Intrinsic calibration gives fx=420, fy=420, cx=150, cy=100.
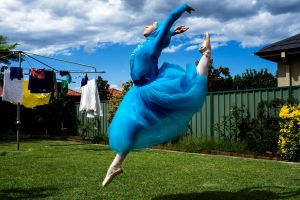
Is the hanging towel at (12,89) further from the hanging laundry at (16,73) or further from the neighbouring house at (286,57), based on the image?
the neighbouring house at (286,57)

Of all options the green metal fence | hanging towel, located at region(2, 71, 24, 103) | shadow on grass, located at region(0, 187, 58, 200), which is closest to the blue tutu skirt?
shadow on grass, located at region(0, 187, 58, 200)

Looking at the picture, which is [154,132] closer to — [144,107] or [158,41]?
[144,107]

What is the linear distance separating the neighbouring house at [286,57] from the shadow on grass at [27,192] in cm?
895

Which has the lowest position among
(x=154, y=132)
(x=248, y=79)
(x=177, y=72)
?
(x=154, y=132)

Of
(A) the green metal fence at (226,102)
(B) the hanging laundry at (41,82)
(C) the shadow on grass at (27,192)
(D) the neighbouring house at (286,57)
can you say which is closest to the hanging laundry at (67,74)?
(B) the hanging laundry at (41,82)

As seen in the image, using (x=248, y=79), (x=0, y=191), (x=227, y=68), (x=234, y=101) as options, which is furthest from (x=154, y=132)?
(x=248, y=79)

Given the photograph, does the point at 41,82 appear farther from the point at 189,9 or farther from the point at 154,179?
the point at 189,9

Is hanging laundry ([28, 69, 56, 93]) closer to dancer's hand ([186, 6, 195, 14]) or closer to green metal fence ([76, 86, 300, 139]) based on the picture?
green metal fence ([76, 86, 300, 139])

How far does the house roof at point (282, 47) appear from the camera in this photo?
12.2 m

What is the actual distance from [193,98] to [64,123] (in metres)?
15.9

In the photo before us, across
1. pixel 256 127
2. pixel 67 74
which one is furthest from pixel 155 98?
pixel 67 74

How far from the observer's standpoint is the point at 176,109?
450 cm

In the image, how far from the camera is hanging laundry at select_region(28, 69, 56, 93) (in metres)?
12.4

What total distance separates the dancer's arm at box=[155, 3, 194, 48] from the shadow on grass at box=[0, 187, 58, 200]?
89.6 inches
